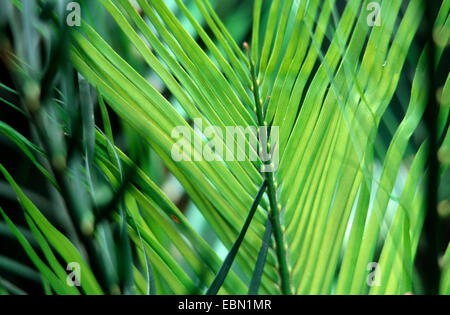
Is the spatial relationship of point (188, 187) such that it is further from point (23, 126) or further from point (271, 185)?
point (23, 126)

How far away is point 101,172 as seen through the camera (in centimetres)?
25

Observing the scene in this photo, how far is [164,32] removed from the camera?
1.00ft

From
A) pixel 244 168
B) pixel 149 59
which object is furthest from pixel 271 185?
A: pixel 149 59

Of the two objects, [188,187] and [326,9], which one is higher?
[326,9]

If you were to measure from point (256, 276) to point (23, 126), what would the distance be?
1.10ft

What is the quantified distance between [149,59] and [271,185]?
13cm

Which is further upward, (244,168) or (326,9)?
(326,9)

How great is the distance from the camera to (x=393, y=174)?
0.29 metres

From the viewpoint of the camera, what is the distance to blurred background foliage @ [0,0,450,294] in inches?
8.5

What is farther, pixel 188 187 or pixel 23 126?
pixel 23 126

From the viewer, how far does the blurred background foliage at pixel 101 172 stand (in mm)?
216

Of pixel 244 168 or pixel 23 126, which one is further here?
pixel 23 126

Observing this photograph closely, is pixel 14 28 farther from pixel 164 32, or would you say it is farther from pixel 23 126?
pixel 23 126

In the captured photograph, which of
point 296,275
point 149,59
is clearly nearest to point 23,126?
point 149,59
